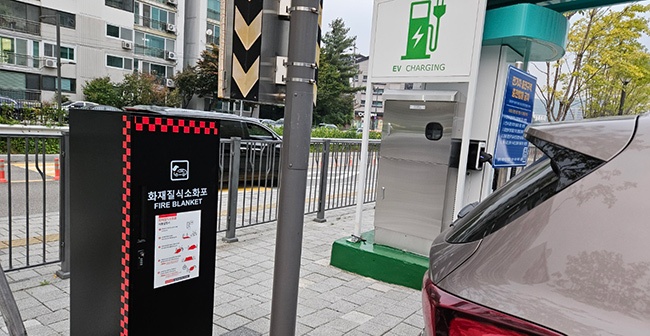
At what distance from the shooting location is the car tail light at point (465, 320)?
42.0 inches

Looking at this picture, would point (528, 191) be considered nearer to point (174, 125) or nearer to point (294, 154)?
point (294, 154)

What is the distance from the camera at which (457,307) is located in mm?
1186

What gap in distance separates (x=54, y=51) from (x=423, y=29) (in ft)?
A: 123

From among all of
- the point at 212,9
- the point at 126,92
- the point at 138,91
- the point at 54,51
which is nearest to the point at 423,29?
the point at 138,91

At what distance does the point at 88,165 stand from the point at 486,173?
11.9 ft

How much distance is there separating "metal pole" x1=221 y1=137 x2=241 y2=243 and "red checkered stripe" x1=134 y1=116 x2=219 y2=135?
2.60 m

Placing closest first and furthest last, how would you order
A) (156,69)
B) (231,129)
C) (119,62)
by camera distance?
(231,129)
(119,62)
(156,69)

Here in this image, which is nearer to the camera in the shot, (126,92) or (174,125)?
(174,125)

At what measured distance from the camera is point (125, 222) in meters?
2.15

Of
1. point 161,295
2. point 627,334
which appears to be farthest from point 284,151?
point 627,334

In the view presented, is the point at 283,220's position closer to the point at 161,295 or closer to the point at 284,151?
the point at 284,151

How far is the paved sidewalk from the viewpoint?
320 cm

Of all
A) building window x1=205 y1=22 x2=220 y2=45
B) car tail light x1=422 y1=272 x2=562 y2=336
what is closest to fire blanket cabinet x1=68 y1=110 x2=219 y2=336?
car tail light x1=422 y1=272 x2=562 y2=336

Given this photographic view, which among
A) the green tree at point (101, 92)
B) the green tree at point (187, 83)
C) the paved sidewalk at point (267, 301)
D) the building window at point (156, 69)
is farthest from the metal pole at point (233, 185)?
the building window at point (156, 69)
